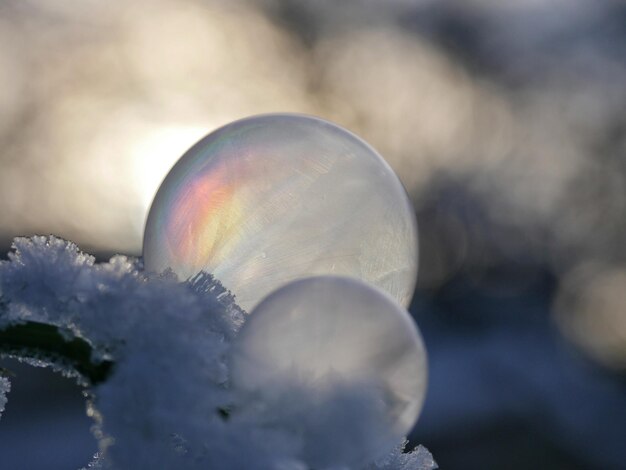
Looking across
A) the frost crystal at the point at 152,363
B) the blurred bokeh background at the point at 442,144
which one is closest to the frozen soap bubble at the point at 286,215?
the frost crystal at the point at 152,363

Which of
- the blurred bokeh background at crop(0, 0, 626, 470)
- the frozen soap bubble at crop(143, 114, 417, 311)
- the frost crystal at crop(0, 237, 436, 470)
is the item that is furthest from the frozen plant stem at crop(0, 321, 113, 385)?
the blurred bokeh background at crop(0, 0, 626, 470)

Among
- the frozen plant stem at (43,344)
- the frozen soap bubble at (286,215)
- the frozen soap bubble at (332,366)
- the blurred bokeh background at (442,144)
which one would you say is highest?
the blurred bokeh background at (442,144)

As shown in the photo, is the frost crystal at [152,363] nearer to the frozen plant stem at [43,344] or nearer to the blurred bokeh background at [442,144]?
the frozen plant stem at [43,344]

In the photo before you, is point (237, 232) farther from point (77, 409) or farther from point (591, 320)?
point (591, 320)

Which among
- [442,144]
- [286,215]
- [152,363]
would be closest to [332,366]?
[152,363]

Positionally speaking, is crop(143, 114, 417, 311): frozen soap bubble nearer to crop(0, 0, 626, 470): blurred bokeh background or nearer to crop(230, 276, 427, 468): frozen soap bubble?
crop(230, 276, 427, 468): frozen soap bubble

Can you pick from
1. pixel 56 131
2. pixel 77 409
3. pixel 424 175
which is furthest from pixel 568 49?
pixel 77 409
